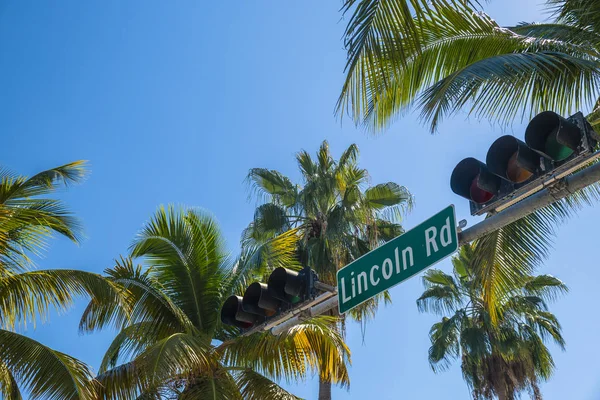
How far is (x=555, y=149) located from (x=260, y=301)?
303cm

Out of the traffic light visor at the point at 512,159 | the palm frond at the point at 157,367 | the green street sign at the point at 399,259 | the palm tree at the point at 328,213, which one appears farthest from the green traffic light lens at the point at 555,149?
the palm tree at the point at 328,213

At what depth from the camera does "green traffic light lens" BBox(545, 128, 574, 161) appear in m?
4.71

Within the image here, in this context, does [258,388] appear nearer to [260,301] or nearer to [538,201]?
[260,301]

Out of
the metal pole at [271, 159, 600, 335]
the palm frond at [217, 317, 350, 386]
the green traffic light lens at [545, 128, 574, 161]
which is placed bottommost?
the metal pole at [271, 159, 600, 335]

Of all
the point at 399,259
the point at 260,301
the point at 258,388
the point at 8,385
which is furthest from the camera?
the point at 258,388

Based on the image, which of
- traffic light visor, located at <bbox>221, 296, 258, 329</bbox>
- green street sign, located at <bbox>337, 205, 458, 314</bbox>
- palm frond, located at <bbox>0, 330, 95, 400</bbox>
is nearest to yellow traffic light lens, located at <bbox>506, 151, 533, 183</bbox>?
green street sign, located at <bbox>337, 205, 458, 314</bbox>

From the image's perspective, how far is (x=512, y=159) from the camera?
5.02m

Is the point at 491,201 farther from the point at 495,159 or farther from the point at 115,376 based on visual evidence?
the point at 115,376

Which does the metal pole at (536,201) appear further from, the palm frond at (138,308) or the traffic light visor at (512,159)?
the palm frond at (138,308)

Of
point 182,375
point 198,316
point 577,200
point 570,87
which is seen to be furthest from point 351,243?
point 570,87

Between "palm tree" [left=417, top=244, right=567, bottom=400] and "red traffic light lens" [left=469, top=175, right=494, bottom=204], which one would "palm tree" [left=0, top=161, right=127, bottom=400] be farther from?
"palm tree" [left=417, top=244, right=567, bottom=400]

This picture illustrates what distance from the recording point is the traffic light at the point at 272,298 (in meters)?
6.50

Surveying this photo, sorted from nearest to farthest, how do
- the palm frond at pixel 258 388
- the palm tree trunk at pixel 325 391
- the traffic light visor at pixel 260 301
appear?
the traffic light visor at pixel 260 301
the palm frond at pixel 258 388
the palm tree trunk at pixel 325 391

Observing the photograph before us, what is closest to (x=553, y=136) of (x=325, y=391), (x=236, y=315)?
(x=236, y=315)
